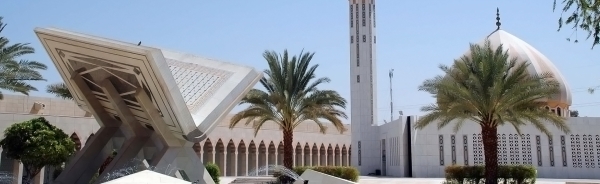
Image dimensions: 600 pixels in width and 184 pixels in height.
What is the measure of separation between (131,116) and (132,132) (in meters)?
1.06

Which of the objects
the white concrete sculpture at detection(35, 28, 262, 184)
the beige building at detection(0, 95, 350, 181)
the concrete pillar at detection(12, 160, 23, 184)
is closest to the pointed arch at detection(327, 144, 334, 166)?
the beige building at detection(0, 95, 350, 181)

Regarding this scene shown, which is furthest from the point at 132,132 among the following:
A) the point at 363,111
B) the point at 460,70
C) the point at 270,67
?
the point at 363,111

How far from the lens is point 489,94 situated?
19250 millimetres

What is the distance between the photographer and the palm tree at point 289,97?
73.9ft

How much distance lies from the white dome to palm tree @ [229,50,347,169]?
15973 mm

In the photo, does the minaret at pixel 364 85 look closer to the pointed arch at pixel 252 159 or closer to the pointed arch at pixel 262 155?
the pointed arch at pixel 262 155

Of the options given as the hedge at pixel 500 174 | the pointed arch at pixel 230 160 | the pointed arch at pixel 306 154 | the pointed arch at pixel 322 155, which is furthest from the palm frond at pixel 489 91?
the pointed arch at pixel 322 155

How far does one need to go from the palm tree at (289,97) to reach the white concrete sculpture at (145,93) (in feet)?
14.8

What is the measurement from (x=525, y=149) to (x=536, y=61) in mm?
5818

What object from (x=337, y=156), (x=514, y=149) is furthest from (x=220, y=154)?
(x=514, y=149)

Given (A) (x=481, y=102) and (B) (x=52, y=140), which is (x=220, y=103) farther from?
(A) (x=481, y=102)

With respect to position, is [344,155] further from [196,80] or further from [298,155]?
[196,80]

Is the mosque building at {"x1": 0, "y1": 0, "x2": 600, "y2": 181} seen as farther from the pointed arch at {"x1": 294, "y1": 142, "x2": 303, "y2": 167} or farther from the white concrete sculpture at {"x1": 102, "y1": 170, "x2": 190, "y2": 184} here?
the white concrete sculpture at {"x1": 102, "y1": 170, "x2": 190, "y2": 184}

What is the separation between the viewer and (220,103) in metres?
16.3
